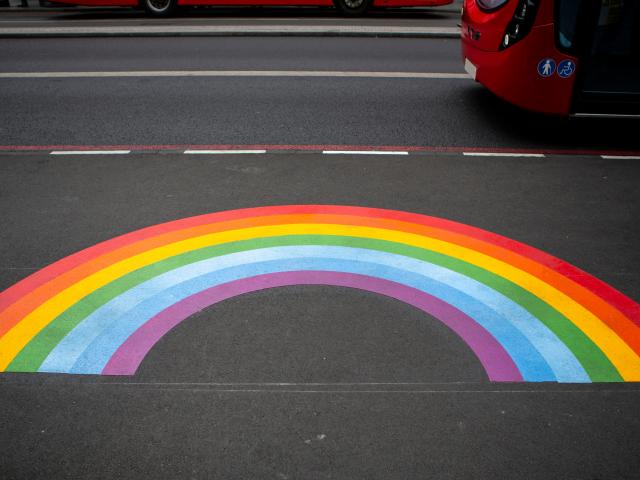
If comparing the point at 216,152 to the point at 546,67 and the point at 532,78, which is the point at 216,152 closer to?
the point at 532,78

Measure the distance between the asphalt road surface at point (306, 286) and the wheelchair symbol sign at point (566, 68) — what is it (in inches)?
32.6

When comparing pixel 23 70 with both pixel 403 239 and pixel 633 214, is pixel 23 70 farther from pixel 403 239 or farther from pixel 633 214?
pixel 633 214

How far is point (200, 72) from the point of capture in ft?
32.8

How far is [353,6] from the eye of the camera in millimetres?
15133

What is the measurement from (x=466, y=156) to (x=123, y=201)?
11.7ft

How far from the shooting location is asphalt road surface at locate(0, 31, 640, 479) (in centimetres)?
286

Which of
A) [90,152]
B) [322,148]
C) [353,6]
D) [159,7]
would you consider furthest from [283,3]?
[90,152]

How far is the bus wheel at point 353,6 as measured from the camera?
15.1 metres

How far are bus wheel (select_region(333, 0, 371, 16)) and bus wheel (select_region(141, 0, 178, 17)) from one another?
4.00m

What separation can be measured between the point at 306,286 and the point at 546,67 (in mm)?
4081

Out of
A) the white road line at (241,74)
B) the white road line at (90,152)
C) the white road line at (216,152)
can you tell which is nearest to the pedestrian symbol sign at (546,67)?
the white road line at (216,152)

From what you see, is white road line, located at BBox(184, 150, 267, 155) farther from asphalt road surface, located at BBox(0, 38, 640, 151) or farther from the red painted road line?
asphalt road surface, located at BBox(0, 38, 640, 151)

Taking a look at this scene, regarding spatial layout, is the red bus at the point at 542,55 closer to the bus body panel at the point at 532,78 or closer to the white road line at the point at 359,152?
the bus body panel at the point at 532,78

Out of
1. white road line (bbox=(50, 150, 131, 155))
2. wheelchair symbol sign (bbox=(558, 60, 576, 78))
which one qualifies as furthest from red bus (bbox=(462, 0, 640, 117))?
white road line (bbox=(50, 150, 131, 155))
